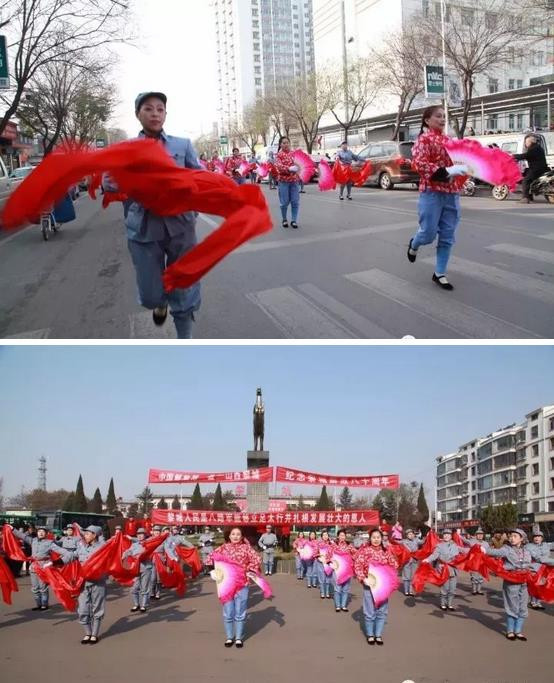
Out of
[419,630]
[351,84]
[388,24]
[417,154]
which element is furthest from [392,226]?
[388,24]

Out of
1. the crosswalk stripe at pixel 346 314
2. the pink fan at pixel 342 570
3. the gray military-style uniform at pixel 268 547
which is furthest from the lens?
the gray military-style uniform at pixel 268 547

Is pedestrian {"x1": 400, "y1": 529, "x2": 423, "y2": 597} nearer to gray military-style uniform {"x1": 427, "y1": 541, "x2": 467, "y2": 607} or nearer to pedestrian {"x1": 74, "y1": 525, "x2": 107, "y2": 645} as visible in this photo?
gray military-style uniform {"x1": 427, "y1": 541, "x2": 467, "y2": 607}

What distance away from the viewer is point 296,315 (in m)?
7.52

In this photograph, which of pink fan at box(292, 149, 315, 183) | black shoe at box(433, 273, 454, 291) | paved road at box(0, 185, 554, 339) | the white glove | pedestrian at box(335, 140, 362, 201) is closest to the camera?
paved road at box(0, 185, 554, 339)

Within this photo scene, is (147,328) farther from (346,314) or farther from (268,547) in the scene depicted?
(268,547)

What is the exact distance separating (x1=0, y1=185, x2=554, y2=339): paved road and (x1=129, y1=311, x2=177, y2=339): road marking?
2cm

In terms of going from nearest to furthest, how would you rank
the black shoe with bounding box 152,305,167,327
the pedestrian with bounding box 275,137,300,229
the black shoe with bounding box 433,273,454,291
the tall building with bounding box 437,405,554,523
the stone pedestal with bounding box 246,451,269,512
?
the black shoe with bounding box 152,305,167,327 → the black shoe with bounding box 433,273,454,291 → the pedestrian with bounding box 275,137,300,229 → the stone pedestal with bounding box 246,451,269,512 → the tall building with bounding box 437,405,554,523

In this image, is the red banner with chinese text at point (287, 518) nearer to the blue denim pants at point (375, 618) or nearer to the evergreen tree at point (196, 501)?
the evergreen tree at point (196, 501)

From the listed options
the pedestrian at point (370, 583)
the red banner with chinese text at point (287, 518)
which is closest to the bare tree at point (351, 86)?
the red banner with chinese text at point (287, 518)

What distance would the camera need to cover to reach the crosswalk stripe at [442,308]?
22.3 feet

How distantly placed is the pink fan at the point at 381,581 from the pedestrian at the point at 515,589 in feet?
3.81

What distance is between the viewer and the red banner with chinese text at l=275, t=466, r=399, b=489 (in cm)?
1603

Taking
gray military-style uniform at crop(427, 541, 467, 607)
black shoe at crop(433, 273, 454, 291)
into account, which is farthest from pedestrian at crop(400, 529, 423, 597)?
black shoe at crop(433, 273, 454, 291)

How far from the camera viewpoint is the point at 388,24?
61000 mm
